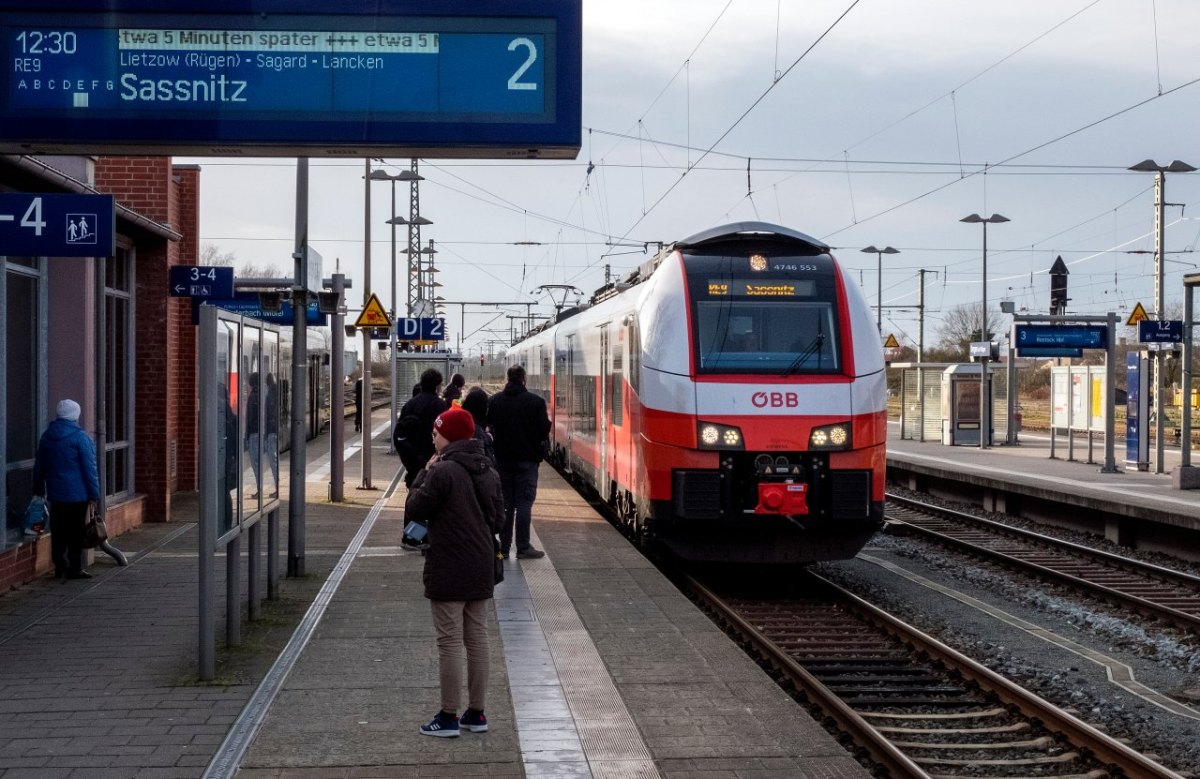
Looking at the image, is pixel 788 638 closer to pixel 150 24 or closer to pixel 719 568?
pixel 719 568

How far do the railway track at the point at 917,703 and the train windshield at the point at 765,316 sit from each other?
2038 mm

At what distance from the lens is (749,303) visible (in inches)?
480

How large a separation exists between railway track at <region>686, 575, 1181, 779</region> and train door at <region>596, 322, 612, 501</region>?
4036 mm

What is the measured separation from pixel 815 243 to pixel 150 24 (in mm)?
6503

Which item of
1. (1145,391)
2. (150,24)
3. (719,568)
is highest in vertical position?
(150,24)

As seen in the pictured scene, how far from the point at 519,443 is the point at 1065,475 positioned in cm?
1351

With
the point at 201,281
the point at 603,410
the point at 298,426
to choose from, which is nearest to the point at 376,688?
the point at 298,426

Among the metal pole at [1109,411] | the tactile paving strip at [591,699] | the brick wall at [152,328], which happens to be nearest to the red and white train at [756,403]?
the tactile paving strip at [591,699]

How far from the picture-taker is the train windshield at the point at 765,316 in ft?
39.1

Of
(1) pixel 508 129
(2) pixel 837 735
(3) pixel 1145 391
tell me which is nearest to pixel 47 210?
(1) pixel 508 129

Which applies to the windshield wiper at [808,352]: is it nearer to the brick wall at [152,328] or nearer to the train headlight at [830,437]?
the train headlight at [830,437]

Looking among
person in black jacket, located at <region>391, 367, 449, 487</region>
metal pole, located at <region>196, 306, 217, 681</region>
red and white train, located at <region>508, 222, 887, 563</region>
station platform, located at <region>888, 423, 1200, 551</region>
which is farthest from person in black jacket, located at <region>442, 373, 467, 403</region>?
station platform, located at <region>888, 423, 1200, 551</region>

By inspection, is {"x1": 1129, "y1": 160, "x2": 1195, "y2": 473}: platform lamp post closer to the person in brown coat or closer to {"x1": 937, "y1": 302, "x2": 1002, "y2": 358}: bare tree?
the person in brown coat

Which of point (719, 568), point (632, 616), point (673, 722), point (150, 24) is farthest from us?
point (719, 568)
